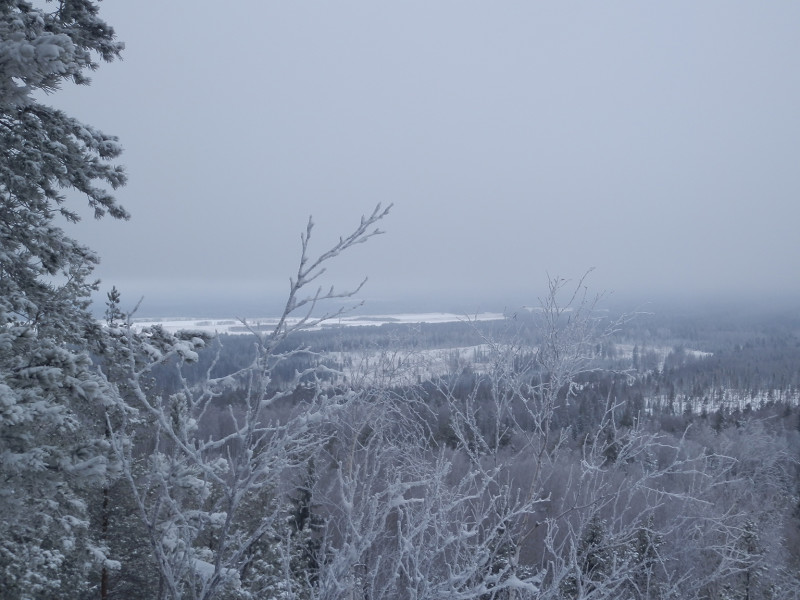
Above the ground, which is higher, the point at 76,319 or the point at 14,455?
the point at 76,319

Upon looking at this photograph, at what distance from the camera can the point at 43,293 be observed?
4.83 metres

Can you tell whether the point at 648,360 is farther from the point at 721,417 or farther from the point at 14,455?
the point at 14,455

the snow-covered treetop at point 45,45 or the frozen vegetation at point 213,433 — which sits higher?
the snow-covered treetop at point 45,45

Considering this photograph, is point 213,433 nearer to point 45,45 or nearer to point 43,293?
point 43,293

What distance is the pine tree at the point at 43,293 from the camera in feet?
10.1

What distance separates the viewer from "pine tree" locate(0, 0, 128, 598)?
10.1ft

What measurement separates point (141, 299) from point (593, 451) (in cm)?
428

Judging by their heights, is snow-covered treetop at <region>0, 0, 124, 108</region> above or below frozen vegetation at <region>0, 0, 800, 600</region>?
above

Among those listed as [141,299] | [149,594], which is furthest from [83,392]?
[149,594]

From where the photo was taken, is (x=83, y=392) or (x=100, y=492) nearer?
(x=83, y=392)

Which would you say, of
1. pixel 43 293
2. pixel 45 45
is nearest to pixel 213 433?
pixel 43 293

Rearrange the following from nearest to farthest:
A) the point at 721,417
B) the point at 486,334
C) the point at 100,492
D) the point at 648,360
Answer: the point at 486,334
the point at 100,492
the point at 721,417
the point at 648,360

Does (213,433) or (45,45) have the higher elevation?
(45,45)

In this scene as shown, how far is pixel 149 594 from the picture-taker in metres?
10.6
